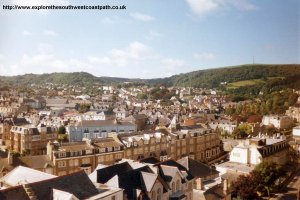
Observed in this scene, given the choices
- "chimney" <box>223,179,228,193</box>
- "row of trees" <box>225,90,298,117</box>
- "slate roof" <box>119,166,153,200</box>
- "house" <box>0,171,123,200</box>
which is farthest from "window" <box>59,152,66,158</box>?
"row of trees" <box>225,90,298,117</box>

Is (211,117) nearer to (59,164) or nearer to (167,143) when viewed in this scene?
(167,143)

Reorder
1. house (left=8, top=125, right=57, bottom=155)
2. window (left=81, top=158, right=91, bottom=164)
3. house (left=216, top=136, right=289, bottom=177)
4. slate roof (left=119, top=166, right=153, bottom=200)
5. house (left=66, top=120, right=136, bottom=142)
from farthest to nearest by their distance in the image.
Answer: house (left=66, top=120, right=136, bottom=142) → house (left=8, top=125, right=57, bottom=155) → house (left=216, top=136, right=289, bottom=177) → window (left=81, top=158, right=91, bottom=164) → slate roof (left=119, top=166, right=153, bottom=200)

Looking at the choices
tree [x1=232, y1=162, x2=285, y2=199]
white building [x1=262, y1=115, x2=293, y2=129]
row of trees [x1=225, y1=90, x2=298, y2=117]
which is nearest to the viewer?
tree [x1=232, y1=162, x2=285, y2=199]

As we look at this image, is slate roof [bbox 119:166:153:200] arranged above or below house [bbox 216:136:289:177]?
above

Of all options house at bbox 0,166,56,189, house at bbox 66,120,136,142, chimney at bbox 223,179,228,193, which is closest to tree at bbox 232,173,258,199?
chimney at bbox 223,179,228,193

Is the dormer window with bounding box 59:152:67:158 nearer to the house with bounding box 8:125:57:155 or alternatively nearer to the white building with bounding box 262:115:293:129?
the house with bounding box 8:125:57:155

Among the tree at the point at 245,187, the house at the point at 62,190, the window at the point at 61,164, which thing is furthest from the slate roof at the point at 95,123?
the house at the point at 62,190

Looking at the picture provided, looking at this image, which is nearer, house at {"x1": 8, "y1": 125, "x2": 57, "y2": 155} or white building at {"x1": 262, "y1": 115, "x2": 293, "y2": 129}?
house at {"x1": 8, "y1": 125, "x2": 57, "y2": 155}

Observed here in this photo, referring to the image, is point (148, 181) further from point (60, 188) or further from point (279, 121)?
point (279, 121)

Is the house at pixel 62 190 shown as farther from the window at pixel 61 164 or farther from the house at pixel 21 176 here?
the window at pixel 61 164

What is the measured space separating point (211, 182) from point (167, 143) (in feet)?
65.6

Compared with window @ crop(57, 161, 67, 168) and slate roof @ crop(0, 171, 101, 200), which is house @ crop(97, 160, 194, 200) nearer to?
slate roof @ crop(0, 171, 101, 200)

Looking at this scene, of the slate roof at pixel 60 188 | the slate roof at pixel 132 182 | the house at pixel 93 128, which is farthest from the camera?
the house at pixel 93 128

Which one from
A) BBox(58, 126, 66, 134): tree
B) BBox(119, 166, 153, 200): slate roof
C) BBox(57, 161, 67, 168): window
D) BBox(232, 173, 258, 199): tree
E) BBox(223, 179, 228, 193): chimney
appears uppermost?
BBox(119, 166, 153, 200): slate roof
